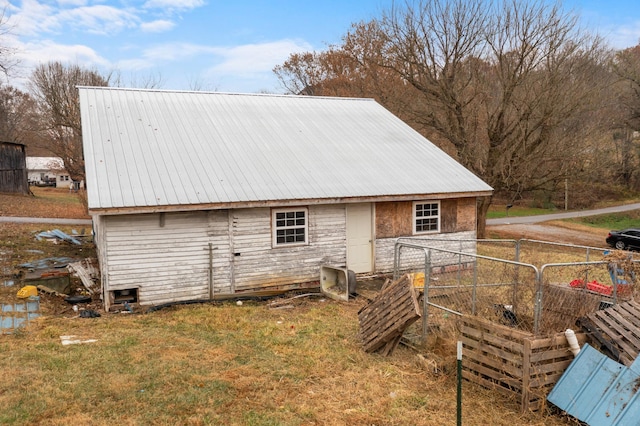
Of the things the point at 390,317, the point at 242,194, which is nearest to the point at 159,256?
the point at 242,194

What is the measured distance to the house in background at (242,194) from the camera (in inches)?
460

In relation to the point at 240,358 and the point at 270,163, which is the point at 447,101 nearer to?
the point at 270,163

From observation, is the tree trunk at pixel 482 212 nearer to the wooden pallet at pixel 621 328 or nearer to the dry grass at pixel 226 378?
the dry grass at pixel 226 378

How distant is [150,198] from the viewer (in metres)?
11.3

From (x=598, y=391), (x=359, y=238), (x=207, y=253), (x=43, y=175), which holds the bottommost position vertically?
(x=598, y=391)

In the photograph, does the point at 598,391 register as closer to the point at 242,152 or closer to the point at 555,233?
the point at 242,152

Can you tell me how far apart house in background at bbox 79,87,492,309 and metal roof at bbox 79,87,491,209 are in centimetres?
5

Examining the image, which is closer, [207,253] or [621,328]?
[621,328]

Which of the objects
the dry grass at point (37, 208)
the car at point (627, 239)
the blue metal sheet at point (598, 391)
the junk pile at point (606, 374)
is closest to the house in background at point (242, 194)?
the junk pile at point (606, 374)

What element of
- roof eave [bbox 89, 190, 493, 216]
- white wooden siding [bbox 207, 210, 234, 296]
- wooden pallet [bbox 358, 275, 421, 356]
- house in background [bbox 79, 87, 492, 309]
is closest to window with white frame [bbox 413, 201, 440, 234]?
house in background [bbox 79, 87, 492, 309]

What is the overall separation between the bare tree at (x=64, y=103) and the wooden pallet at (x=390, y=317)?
34125 mm

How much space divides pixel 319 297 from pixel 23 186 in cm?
3370

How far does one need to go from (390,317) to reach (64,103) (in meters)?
38.4

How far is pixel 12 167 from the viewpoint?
117ft
